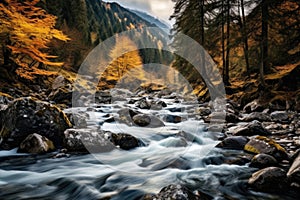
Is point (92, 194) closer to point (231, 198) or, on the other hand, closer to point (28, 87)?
point (231, 198)

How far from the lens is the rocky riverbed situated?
12.8 feet

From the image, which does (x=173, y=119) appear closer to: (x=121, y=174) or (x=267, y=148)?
(x=267, y=148)

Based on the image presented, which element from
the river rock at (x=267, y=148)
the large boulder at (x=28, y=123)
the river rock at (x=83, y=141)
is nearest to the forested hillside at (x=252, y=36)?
the river rock at (x=267, y=148)

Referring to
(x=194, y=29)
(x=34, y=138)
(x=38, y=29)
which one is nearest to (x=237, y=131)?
(x=34, y=138)

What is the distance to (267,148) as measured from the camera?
5.12 m

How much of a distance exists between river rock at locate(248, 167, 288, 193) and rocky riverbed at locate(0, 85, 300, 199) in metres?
0.01

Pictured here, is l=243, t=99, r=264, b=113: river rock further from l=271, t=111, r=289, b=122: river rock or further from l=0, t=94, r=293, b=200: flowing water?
l=0, t=94, r=293, b=200: flowing water

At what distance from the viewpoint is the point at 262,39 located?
10.6m

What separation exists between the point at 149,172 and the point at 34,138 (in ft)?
9.06

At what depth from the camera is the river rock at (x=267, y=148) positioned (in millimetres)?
4914

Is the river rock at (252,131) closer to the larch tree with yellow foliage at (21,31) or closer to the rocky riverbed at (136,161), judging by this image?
the rocky riverbed at (136,161)

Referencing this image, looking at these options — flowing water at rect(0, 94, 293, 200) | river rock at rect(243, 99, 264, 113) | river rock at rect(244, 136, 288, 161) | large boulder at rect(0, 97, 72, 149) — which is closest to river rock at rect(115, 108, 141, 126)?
flowing water at rect(0, 94, 293, 200)

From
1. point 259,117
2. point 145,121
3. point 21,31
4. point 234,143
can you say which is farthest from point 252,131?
point 21,31

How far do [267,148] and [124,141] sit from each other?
336cm
